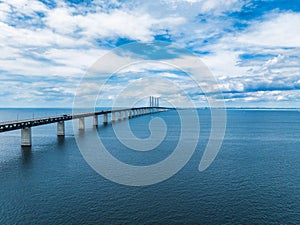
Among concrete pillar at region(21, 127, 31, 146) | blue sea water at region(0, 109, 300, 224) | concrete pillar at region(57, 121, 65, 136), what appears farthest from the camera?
concrete pillar at region(57, 121, 65, 136)

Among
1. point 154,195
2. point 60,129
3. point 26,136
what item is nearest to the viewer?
point 154,195

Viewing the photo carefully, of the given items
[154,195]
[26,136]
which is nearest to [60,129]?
[26,136]

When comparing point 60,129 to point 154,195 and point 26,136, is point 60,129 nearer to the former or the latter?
point 26,136

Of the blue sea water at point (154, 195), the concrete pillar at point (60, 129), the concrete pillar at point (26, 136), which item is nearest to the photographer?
the blue sea water at point (154, 195)

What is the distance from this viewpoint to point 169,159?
6103cm

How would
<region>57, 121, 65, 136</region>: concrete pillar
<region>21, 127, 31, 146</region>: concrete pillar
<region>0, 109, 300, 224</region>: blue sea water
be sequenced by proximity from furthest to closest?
<region>57, 121, 65, 136</region>: concrete pillar → <region>21, 127, 31, 146</region>: concrete pillar → <region>0, 109, 300, 224</region>: blue sea water

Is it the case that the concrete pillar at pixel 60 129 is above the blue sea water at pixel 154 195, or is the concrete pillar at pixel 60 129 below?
above

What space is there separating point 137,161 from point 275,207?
32.1 m

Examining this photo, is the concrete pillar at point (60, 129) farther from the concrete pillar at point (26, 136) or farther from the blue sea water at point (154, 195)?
the blue sea water at point (154, 195)

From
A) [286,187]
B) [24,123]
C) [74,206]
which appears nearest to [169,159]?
[286,187]

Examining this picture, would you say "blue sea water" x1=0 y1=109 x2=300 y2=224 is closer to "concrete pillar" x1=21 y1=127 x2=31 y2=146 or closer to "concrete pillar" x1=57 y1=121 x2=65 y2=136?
"concrete pillar" x1=21 y1=127 x2=31 y2=146

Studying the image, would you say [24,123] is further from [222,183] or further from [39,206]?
[222,183]

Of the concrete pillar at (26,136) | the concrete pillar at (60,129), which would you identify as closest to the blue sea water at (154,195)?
the concrete pillar at (26,136)

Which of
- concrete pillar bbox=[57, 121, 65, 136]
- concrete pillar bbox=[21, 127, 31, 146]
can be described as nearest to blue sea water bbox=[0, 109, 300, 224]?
concrete pillar bbox=[21, 127, 31, 146]
